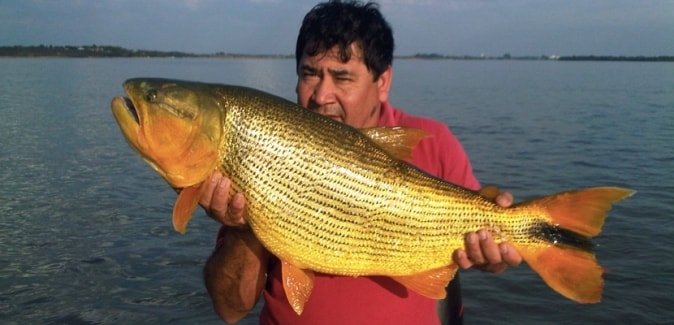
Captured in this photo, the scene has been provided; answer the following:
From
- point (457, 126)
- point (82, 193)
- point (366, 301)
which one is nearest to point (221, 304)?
point (366, 301)

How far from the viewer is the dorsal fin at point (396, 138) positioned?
9.82 feet

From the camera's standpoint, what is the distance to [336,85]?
3480 millimetres

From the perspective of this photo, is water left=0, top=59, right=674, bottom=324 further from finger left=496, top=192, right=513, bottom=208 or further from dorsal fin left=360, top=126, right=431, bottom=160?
dorsal fin left=360, top=126, right=431, bottom=160

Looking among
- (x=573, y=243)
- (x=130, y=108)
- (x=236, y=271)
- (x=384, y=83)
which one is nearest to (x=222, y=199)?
(x=130, y=108)

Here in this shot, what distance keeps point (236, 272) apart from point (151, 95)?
115cm

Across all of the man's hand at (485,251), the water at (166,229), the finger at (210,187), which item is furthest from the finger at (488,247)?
the water at (166,229)

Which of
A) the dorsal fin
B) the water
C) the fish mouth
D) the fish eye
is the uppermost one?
the fish eye

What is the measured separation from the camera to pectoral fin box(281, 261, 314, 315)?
2896 mm

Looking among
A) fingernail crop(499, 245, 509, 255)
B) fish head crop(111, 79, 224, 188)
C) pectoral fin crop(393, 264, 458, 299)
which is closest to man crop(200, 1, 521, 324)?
fingernail crop(499, 245, 509, 255)

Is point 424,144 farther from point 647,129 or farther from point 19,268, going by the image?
point 647,129

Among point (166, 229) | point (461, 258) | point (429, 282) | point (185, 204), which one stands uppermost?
point (185, 204)

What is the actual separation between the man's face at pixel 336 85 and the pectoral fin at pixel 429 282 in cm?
108

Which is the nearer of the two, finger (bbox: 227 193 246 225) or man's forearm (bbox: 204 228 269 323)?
finger (bbox: 227 193 246 225)

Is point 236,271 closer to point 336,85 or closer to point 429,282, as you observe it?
point 429,282
